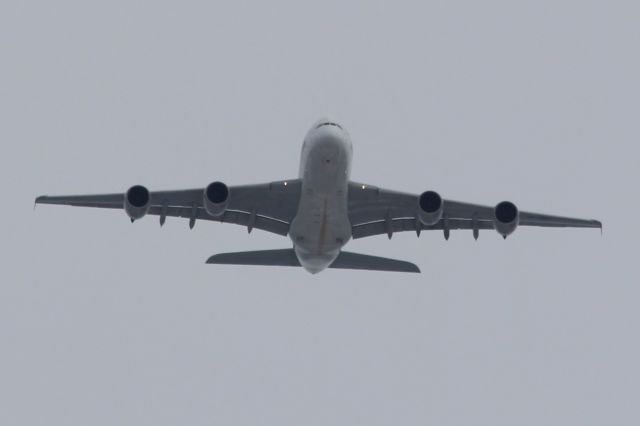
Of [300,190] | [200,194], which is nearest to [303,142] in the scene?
[300,190]

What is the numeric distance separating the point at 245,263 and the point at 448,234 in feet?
22.6

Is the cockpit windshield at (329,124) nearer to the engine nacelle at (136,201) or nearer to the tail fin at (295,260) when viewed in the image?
the tail fin at (295,260)

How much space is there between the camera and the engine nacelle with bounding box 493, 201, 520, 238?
33.2 m

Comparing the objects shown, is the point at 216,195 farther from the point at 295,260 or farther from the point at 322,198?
the point at 295,260

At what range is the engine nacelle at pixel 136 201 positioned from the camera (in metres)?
32.0

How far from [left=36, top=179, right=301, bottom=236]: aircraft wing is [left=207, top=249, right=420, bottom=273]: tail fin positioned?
1439 millimetres

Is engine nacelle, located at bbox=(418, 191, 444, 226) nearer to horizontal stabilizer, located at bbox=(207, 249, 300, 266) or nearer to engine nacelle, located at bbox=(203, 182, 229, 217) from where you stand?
horizontal stabilizer, located at bbox=(207, 249, 300, 266)

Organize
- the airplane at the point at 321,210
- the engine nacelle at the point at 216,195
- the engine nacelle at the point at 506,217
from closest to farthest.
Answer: the airplane at the point at 321,210, the engine nacelle at the point at 216,195, the engine nacelle at the point at 506,217

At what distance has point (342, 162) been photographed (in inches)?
1228

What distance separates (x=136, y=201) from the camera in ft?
105

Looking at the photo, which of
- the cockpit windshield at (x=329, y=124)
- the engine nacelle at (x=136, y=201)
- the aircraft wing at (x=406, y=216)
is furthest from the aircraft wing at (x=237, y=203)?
the cockpit windshield at (x=329, y=124)

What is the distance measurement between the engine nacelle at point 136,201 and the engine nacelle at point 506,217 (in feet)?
33.8

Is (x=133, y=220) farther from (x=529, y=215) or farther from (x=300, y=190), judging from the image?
(x=529, y=215)

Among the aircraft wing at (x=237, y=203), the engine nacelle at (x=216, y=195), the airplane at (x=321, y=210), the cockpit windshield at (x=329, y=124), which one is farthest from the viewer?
the aircraft wing at (x=237, y=203)
